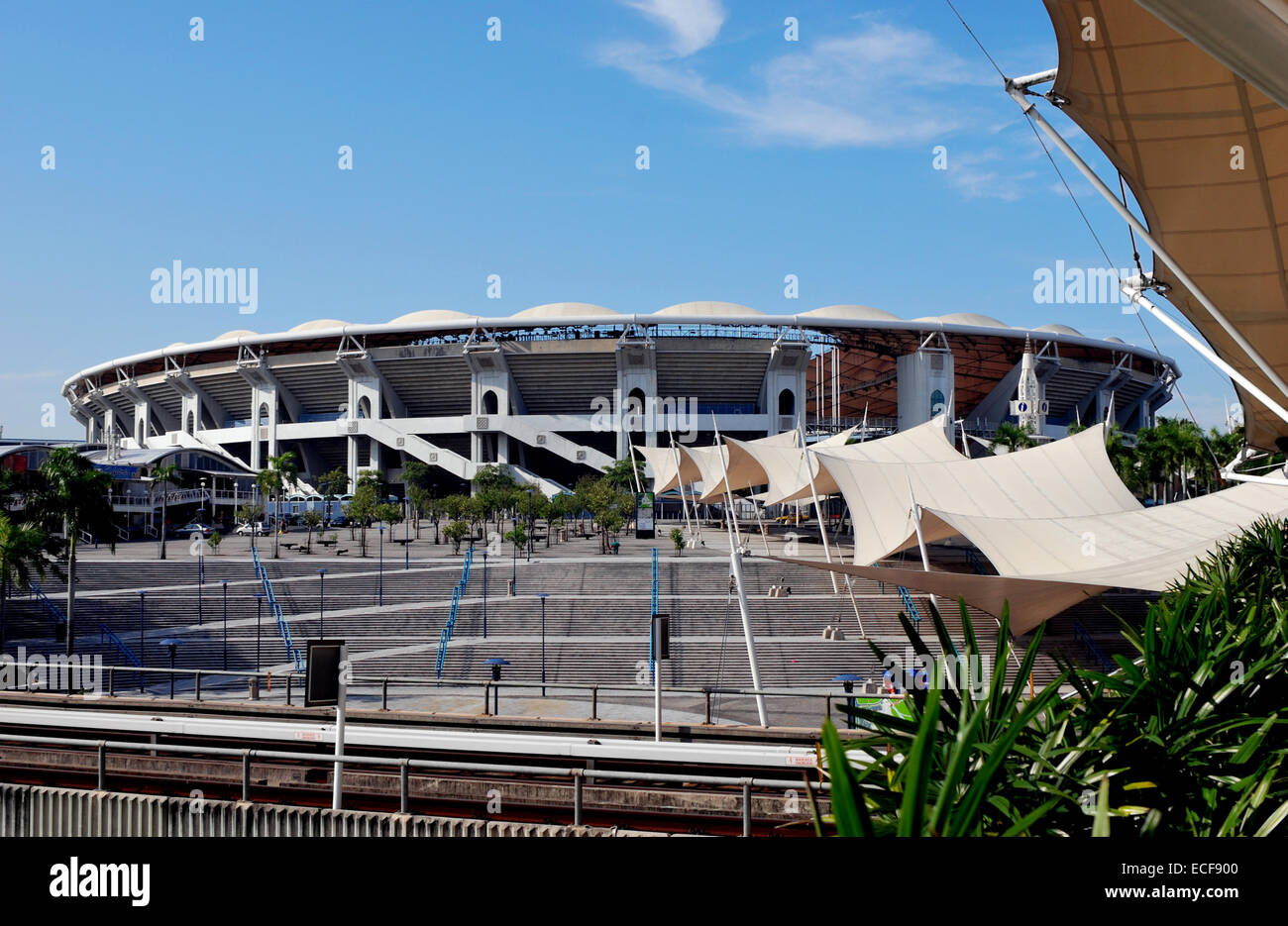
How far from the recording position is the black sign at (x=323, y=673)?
10016 mm

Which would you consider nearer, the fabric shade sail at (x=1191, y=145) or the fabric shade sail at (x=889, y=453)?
the fabric shade sail at (x=1191, y=145)

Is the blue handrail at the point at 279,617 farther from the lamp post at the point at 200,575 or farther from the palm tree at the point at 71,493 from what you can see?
the palm tree at the point at 71,493

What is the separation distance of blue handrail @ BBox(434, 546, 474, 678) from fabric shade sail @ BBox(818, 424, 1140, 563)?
1328 centimetres

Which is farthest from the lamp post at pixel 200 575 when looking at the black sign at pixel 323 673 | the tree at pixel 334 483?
the tree at pixel 334 483

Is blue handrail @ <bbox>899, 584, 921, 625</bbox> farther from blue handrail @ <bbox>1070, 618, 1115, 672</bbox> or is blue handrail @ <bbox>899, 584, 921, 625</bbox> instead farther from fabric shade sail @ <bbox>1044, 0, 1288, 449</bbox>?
fabric shade sail @ <bbox>1044, 0, 1288, 449</bbox>

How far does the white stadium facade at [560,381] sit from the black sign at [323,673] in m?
80.1

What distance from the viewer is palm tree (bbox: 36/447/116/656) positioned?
3159 cm

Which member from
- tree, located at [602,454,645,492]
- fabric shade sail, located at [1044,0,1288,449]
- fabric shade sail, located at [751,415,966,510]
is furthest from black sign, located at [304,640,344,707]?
tree, located at [602,454,645,492]
